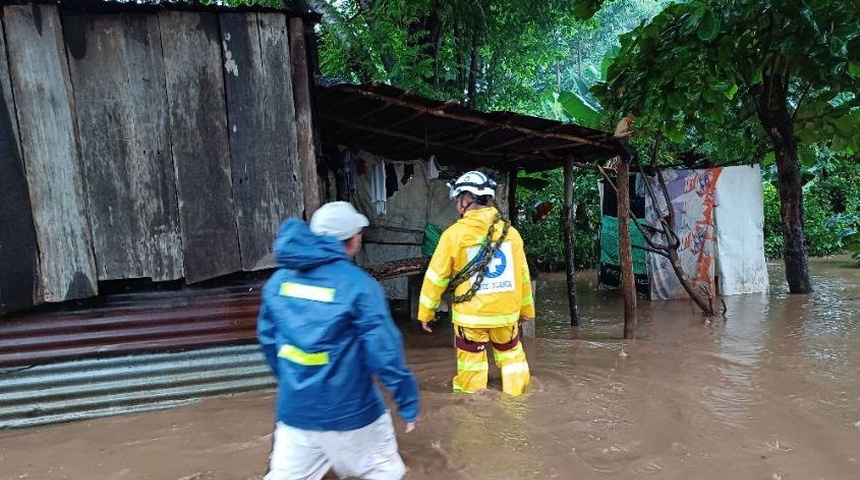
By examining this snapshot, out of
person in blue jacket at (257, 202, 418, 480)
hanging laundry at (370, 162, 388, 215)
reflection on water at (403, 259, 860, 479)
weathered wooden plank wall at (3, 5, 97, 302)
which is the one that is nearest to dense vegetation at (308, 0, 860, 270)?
hanging laundry at (370, 162, 388, 215)

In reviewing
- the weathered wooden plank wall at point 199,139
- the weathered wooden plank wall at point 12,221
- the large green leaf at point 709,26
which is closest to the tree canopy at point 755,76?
the large green leaf at point 709,26

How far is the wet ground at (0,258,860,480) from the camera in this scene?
11.1 ft

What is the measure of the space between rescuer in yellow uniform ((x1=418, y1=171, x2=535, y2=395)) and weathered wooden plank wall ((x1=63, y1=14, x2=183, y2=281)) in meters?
2.07

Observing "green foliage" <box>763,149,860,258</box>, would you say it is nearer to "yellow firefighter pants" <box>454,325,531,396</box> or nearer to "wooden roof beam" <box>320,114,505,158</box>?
"wooden roof beam" <box>320,114,505,158</box>

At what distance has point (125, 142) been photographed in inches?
169

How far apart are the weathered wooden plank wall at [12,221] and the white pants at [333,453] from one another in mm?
2730

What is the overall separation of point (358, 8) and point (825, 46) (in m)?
7.55

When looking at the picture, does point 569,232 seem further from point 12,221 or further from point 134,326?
point 12,221

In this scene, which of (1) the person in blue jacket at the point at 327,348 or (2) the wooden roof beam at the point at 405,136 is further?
(2) the wooden roof beam at the point at 405,136

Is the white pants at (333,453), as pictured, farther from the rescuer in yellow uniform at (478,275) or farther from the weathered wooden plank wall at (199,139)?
the weathered wooden plank wall at (199,139)

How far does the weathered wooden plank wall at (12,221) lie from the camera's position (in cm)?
402

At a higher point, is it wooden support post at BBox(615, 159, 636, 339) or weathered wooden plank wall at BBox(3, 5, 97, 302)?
weathered wooden plank wall at BBox(3, 5, 97, 302)

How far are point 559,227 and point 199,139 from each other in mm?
12520

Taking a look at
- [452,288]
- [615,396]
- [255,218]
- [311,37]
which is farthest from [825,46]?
[255,218]
